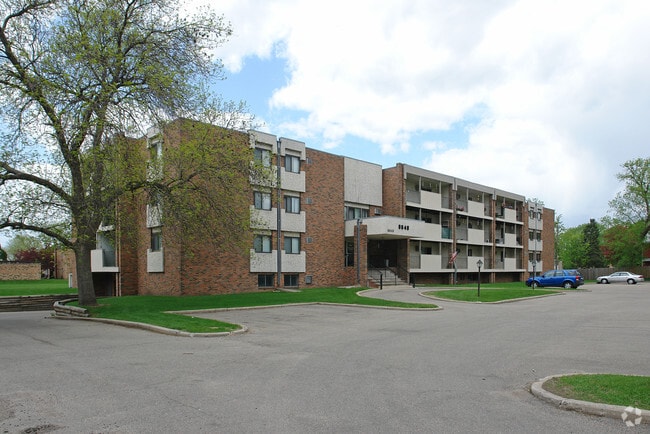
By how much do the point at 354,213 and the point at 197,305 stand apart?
17946 millimetres

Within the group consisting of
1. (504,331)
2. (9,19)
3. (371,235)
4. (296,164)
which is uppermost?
(9,19)

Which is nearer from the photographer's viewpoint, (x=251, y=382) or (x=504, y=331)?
(x=251, y=382)

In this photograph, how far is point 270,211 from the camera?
31.0 m

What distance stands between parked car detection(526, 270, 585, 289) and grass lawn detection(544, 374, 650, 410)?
116 ft

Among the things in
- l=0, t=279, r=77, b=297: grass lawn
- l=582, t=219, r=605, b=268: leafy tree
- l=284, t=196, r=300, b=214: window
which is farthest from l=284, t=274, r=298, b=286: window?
l=582, t=219, r=605, b=268: leafy tree

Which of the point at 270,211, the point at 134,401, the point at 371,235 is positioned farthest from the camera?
the point at 371,235

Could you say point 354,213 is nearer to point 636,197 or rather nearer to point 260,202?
point 260,202

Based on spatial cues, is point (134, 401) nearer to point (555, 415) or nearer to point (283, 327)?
point (555, 415)

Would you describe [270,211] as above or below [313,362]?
above

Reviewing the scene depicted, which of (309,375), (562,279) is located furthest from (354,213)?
(309,375)

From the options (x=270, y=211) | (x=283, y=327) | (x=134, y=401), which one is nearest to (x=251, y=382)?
(x=134, y=401)

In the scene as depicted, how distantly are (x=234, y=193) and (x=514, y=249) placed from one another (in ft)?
140

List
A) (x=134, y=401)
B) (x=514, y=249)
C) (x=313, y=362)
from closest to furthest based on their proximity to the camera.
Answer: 1. (x=134, y=401)
2. (x=313, y=362)
3. (x=514, y=249)

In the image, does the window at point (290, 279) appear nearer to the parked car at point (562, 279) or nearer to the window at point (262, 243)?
the window at point (262, 243)
